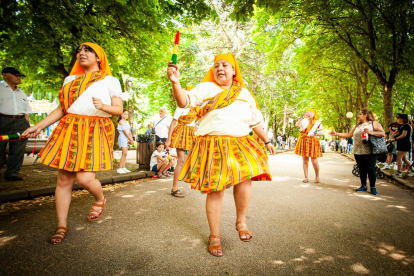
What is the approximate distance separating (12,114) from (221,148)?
17.0 feet

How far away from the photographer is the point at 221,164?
2258mm

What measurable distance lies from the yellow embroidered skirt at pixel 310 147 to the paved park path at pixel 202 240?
2074 mm

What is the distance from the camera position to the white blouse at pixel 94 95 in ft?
7.96

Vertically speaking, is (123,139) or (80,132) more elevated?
(80,132)

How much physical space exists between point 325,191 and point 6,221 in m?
5.98

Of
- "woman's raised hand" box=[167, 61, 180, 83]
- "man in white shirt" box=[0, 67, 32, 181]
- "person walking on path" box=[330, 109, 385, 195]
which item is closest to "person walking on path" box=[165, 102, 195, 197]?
"woman's raised hand" box=[167, 61, 180, 83]

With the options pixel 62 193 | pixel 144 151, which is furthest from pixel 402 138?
pixel 62 193

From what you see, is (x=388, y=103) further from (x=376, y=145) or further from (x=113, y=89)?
(x=113, y=89)

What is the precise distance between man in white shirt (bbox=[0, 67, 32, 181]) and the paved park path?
238cm

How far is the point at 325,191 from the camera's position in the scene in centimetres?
524

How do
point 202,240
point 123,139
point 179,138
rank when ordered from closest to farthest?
point 202,240 < point 179,138 < point 123,139

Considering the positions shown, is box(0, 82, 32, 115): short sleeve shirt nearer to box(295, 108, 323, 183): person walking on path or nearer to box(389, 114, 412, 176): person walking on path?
box(295, 108, 323, 183): person walking on path

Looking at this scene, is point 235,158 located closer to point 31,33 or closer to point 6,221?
point 6,221

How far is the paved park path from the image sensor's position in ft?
6.54
